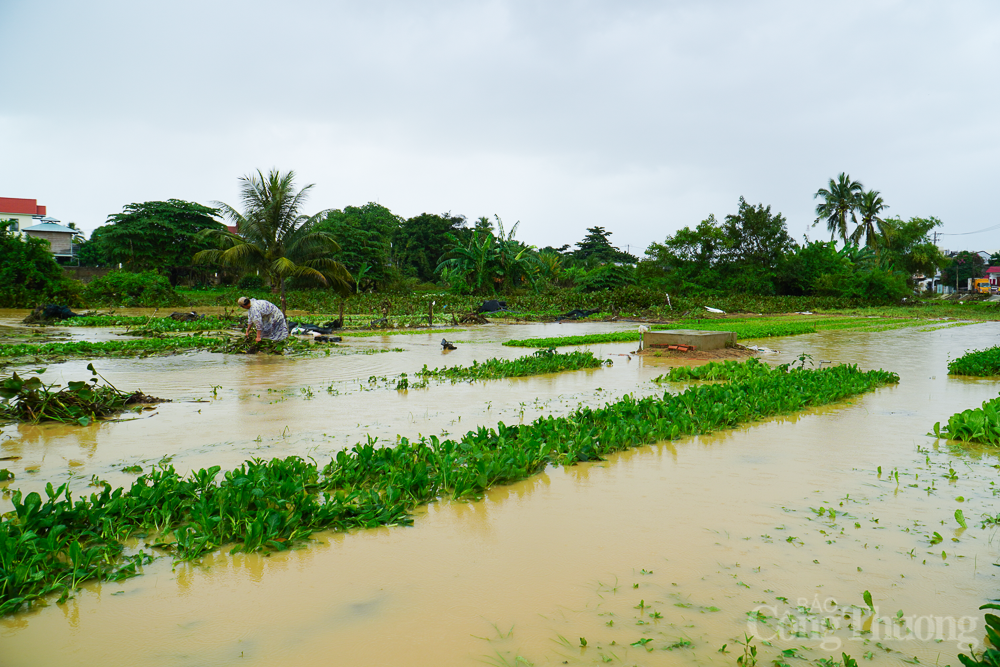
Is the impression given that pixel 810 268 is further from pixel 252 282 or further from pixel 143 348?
pixel 143 348

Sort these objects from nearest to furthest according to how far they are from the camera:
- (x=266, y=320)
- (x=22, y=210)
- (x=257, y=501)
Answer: (x=257, y=501)
(x=266, y=320)
(x=22, y=210)

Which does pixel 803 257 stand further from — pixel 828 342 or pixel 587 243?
pixel 828 342

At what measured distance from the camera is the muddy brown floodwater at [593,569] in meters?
2.59

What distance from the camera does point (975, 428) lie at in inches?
229

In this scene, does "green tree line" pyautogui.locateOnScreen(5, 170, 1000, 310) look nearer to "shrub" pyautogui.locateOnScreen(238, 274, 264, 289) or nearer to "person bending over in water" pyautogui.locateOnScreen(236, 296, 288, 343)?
"shrub" pyautogui.locateOnScreen(238, 274, 264, 289)

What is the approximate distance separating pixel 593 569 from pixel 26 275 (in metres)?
33.0

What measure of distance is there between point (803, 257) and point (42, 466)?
43265mm

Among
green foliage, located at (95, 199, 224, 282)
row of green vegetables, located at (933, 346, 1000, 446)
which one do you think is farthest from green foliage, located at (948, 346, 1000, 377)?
green foliage, located at (95, 199, 224, 282)

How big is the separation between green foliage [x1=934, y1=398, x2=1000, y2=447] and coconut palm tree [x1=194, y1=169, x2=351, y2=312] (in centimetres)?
2246

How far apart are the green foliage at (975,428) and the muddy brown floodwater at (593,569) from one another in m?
0.24

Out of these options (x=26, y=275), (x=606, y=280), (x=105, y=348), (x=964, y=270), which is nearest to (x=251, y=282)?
(x=26, y=275)

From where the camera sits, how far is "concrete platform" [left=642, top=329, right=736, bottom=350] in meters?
13.7

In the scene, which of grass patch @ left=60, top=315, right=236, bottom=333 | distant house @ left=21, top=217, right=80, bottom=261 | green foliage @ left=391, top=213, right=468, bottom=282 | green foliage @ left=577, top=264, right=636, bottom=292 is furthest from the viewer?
green foliage @ left=391, top=213, right=468, bottom=282

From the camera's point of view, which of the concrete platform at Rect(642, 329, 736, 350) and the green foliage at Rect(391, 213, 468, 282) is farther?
the green foliage at Rect(391, 213, 468, 282)
